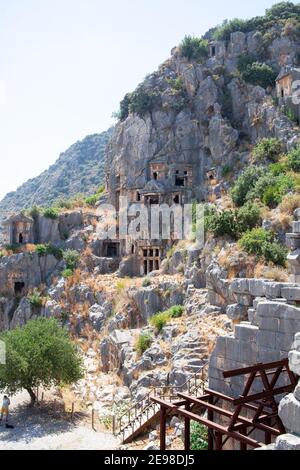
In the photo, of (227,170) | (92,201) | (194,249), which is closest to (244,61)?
(227,170)

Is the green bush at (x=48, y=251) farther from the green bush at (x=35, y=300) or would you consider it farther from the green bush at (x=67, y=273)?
the green bush at (x=35, y=300)

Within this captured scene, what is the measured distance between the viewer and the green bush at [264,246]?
76.6 feet

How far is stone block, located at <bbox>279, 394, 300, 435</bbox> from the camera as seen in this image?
7180 mm

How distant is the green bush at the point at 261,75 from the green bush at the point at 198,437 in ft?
123

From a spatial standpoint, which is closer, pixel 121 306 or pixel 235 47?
pixel 121 306

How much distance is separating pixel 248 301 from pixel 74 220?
107 ft

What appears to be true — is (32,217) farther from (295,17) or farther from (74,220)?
(295,17)

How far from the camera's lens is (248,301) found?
1516 cm

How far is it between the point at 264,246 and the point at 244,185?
30.2ft

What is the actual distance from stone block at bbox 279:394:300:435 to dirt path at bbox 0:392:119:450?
10.5 metres

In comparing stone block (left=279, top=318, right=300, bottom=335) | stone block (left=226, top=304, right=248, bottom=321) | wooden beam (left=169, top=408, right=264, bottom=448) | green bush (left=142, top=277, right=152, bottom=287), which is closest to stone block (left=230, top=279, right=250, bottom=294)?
stone block (left=226, top=304, right=248, bottom=321)

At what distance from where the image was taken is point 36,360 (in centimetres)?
2055

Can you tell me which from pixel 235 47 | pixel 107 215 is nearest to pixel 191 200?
pixel 107 215

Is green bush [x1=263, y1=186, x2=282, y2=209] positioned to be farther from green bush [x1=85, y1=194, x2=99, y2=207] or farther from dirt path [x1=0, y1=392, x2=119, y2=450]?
green bush [x1=85, y1=194, x2=99, y2=207]
